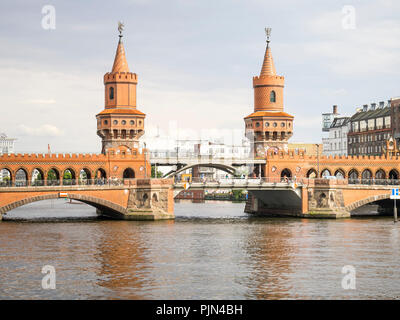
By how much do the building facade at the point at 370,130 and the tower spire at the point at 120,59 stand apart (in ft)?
250

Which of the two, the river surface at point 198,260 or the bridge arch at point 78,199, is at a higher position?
the bridge arch at point 78,199

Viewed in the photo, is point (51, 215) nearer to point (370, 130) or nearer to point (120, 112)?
point (120, 112)

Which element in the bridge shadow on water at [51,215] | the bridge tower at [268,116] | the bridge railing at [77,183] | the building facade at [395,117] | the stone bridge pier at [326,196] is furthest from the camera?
the building facade at [395,117]

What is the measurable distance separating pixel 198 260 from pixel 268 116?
66531 millimetres

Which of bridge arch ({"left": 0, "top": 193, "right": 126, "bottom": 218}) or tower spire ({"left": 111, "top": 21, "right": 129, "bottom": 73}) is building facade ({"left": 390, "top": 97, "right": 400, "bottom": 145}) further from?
bridge arch ({"left": 0, "top": 193, "right": 126, "bottom": 218})

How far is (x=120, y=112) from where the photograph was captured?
4518 inches

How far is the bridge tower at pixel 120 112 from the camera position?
11494 cm

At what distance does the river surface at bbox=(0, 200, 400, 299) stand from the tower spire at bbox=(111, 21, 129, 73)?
34786mm

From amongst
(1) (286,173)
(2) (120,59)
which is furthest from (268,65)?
(2) (120,59)

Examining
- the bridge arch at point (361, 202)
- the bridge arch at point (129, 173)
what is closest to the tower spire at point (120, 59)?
the bridge arch at point (129, 173)

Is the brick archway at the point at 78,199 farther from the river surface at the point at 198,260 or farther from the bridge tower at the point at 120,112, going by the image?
the bridge tower at the point at 120,112

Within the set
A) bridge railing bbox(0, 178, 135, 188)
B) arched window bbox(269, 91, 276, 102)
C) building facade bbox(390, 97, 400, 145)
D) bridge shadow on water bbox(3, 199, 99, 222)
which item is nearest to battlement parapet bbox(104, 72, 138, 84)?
bridge railing bbox(0, 178, 135, 188)
